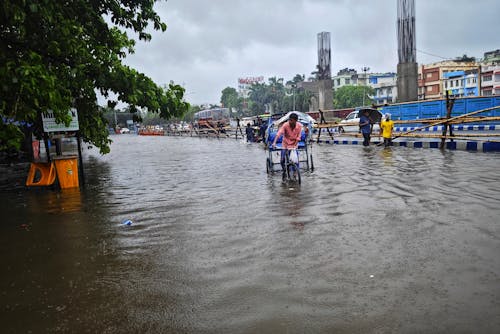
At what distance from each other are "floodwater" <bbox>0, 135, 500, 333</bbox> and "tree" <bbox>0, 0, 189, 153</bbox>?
6.74 feet

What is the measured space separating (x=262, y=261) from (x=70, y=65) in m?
6.80

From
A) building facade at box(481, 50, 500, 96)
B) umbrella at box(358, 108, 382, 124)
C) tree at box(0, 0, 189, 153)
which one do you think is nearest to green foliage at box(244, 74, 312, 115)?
building facade at box(481, 50, 500, 96)

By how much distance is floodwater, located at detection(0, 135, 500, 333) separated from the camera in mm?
3268

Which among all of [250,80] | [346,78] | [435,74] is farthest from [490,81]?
[250,80]

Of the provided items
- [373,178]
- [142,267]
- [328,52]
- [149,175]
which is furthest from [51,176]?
[328,52]

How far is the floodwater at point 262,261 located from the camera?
3268 millimetres

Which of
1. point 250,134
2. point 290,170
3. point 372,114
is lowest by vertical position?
point 290,170

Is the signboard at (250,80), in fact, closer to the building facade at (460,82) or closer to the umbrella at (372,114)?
the building facade at (460,82)

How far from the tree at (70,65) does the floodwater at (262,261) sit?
2054 millimetres

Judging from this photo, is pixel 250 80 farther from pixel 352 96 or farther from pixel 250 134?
pixel 250 134

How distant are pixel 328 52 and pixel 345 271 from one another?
42.0 meters

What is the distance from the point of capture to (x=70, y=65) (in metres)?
9.04

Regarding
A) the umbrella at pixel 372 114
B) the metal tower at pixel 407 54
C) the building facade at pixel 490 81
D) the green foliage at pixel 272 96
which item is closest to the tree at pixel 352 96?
the green foliage at pixel 272 96

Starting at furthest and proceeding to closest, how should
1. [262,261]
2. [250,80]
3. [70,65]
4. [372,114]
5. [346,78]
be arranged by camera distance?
[250,80] < [346,78] < [372,114] < [70,65] < [262,261]
